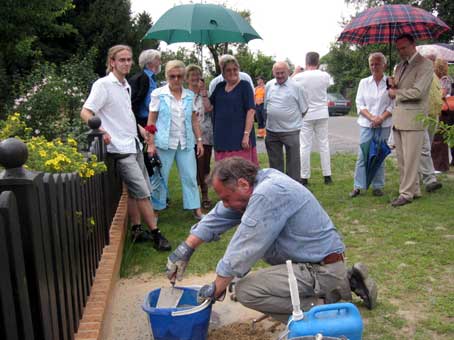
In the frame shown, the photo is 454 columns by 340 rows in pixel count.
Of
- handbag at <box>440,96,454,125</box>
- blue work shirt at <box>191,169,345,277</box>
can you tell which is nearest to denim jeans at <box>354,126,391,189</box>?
handbag at <box>440,96,454,125</box>

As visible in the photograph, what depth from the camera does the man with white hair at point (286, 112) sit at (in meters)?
6.44

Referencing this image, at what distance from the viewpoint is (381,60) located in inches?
247

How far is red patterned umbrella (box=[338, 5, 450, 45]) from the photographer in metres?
5.95

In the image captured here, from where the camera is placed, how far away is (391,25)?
659 cm

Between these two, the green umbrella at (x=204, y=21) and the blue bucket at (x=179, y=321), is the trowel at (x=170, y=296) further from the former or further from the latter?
the green umbrella at (x=204, y=21)

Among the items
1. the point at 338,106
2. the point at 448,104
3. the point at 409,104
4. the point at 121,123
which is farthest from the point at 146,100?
the point at 338,106

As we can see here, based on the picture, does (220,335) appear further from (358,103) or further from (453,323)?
(358,103)

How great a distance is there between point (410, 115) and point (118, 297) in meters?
3.88

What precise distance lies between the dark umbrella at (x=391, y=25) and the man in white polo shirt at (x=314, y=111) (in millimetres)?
653

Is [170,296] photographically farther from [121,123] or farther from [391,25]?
[391,25]

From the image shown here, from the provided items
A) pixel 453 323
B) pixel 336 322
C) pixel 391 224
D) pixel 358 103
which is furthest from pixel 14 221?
pixel 358 103

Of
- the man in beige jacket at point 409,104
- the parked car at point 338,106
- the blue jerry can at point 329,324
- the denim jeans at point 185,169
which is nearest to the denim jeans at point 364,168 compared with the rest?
the man in beige jacket at point 409,104

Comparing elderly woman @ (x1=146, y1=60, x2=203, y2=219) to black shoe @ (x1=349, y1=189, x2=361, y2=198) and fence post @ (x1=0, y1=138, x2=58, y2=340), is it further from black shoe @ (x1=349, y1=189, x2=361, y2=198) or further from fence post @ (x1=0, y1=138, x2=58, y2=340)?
fence post @ (x1=0, y1=138, x2=58, y2=340)

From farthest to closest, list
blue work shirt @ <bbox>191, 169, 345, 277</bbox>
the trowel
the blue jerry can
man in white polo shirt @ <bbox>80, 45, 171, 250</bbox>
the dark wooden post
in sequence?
man in white polo shirt @ <bbox>80, 45, 171, 250</bbox> → the trowel → blue work shirt @ <bbox>191, 169, 345, 277</bbox> → the blue jerry can → the dark wooden post
